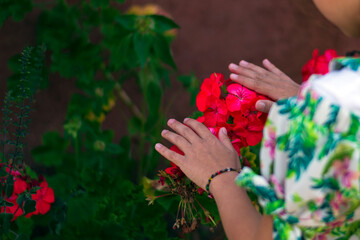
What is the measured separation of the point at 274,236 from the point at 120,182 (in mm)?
997

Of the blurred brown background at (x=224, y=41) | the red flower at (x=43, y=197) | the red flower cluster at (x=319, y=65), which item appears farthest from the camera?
the blurred brown background at (x=224, y=41)

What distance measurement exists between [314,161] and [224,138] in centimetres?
26

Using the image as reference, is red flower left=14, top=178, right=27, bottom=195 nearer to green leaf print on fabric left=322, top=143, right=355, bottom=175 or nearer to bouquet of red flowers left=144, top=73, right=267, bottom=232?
bouquet of red flowers left=144, top=73, right=267, bottom=232

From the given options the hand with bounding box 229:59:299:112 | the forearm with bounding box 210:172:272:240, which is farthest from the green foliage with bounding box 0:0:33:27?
the forearm with bounding box 210:172:272:240

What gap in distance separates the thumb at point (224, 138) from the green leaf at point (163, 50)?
2.94 ft

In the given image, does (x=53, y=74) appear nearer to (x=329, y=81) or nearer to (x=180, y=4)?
(x=180, y=4)

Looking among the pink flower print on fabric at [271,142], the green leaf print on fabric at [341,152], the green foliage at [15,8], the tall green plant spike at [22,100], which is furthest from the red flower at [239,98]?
the green foliage at [15,8]

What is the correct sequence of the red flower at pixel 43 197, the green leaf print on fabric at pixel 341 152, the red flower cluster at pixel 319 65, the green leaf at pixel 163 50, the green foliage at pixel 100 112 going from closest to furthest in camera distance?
the green leaf print on fabric at pixel 341 152
the red flower at pixel 43 197
the red flower cluster at pixel 319 65
the green foliage at pixel 100 112
the green leaf at pixel 163 50

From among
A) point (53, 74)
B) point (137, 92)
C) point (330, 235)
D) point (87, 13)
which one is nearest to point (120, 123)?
point (137, 92)

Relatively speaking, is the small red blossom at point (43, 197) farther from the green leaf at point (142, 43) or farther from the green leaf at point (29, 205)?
the green leaf at point (142, 43)

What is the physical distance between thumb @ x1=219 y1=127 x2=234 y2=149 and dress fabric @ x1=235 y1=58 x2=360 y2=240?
144mm

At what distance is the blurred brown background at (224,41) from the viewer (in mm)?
2240

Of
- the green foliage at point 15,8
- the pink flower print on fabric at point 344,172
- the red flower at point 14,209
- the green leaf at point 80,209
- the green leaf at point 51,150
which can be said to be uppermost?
the green foliage at point 15,8

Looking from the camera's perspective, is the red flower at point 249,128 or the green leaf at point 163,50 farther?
the green leaf at point 163,50
